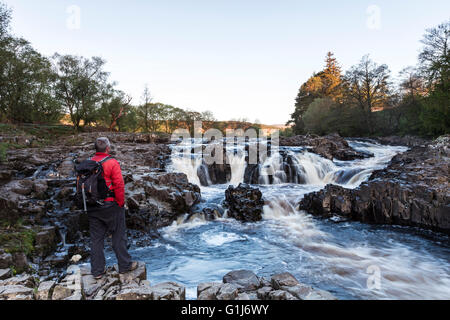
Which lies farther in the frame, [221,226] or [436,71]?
[436,71]

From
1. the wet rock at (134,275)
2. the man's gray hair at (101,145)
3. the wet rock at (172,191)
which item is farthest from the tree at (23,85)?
the wet rock at (134,275)

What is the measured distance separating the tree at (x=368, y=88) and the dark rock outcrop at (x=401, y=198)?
23.9 meters

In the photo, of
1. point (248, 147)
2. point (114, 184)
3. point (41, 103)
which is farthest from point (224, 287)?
point (41, 103)

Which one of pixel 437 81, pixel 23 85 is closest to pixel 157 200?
pixel 23 85

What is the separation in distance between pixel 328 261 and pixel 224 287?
3.54 metres

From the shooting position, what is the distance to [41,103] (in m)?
23.4

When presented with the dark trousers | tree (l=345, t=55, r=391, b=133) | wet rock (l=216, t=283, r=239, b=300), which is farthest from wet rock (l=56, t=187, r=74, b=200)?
tree (l=345, t=55, r=391, b=133)

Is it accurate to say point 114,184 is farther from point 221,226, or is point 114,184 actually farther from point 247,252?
point 221,226

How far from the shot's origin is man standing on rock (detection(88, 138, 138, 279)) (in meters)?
3.86

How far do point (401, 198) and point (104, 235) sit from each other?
8.91m

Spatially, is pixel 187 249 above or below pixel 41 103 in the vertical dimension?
below

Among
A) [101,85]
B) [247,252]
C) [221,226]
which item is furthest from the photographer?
[101,85]

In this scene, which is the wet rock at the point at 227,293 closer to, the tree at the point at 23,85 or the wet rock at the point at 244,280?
the wet rock at the point at 244,280

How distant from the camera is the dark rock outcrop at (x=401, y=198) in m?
7.37
